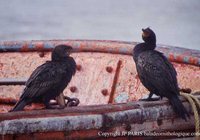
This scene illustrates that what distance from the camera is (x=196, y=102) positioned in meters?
3.47

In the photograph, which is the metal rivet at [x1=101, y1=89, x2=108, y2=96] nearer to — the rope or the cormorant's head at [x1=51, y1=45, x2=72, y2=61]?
the cormorant's head at [x1=51, y1=45, x2=72, y2=61]

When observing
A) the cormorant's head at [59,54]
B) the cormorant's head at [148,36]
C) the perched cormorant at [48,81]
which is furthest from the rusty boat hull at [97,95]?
the cormorant's head at [148,36]

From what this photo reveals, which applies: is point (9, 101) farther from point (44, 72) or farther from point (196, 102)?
point (196, 102)

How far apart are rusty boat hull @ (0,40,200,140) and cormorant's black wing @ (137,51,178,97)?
0.15 meters

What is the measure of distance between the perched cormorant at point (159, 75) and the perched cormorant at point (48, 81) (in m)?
0.54

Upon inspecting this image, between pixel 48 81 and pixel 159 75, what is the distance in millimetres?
798

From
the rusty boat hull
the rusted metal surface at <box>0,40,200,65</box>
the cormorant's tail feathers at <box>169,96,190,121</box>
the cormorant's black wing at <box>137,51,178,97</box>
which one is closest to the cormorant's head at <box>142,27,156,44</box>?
the cormorant's black wing at <box>137,51,178,97</box>

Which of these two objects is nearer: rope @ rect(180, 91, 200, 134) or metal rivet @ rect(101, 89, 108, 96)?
rope @ rect(180, 91, 200, 134)

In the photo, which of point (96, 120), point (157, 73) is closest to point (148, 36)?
point (157, 73)

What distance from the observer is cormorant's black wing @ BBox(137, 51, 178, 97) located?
3.58m

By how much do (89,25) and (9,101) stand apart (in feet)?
53.7

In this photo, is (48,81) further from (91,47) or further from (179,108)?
(91,47)

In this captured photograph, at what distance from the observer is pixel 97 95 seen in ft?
18.8

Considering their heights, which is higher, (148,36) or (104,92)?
(148,36)
